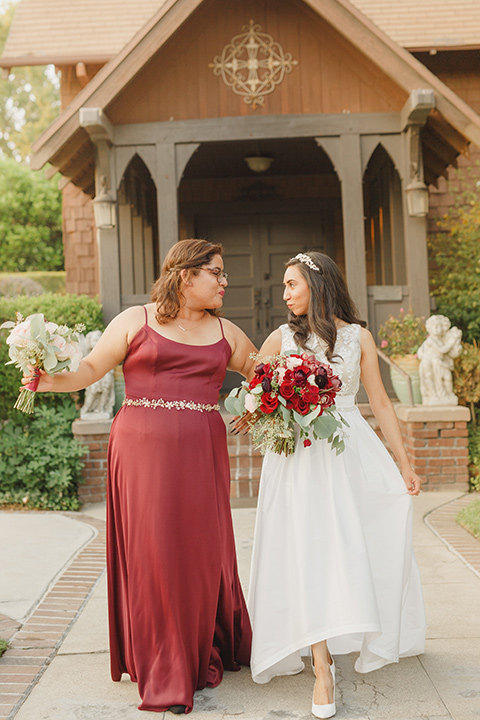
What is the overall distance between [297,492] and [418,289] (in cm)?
589

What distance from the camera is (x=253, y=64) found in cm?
874

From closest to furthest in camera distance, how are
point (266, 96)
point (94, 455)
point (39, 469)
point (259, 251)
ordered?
point (39, 469) → point (94, 455) → point (266, 96) → point (259, 251)

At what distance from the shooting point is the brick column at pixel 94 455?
293 inches

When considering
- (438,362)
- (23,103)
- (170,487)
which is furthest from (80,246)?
(23,103)

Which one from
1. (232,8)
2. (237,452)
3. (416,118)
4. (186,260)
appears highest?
(232,8)

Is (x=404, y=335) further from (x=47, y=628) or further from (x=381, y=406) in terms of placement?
(x=47, y=628)

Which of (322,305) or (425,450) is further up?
(322,305)

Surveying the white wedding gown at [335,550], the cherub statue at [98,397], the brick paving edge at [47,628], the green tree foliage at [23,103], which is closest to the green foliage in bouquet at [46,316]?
the cherub statue at [98,397]

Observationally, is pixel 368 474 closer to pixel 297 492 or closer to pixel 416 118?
pixel 297 492

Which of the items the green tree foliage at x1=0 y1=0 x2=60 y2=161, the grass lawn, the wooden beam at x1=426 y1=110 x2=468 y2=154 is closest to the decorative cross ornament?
the wooden beam at x1=426 y1=110 x2=468 y2=154

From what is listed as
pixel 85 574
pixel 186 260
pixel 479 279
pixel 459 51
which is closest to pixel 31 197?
pixel 459 51

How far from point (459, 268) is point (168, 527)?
26.9 feet

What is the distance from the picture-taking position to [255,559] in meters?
3.31

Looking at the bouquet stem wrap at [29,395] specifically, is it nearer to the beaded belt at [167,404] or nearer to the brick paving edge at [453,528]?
the beaded belt at [167,404]
